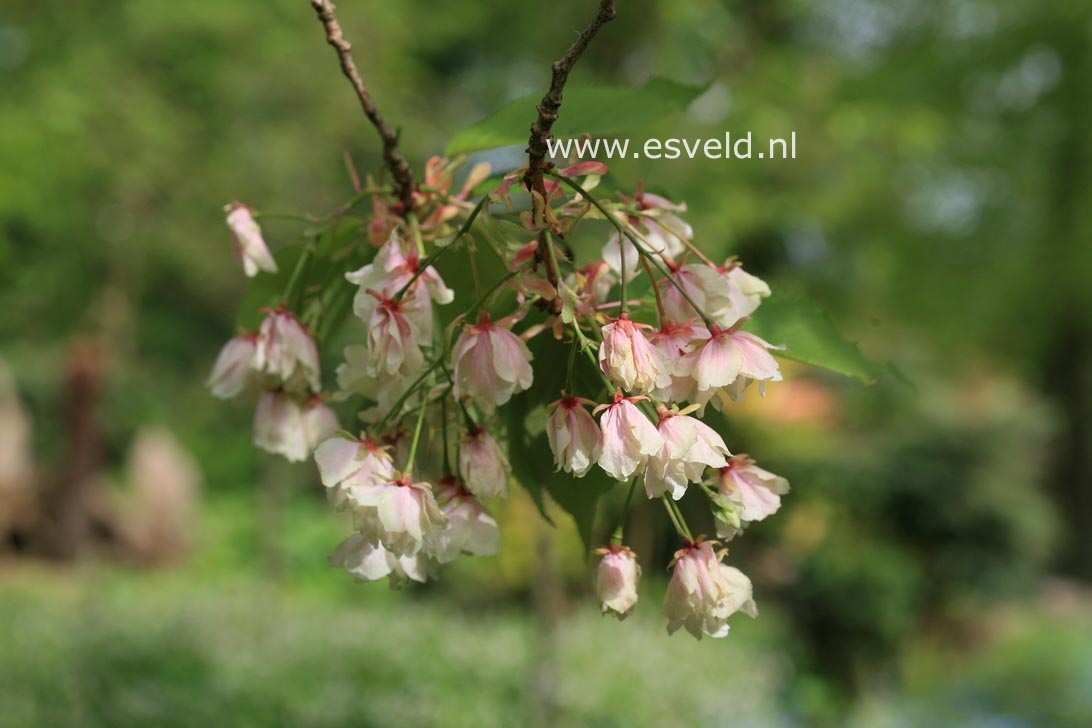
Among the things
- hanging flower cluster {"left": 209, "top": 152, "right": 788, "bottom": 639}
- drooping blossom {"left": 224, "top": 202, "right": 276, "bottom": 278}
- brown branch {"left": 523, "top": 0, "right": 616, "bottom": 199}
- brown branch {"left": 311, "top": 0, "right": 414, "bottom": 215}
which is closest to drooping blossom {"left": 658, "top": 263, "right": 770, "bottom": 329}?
hanging flower cluster {"left": 209, "top": 152, "right": 788, "bottom": 639}

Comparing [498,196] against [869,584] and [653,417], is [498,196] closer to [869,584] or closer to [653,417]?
[653,417]

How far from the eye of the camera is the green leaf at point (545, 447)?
0.66m

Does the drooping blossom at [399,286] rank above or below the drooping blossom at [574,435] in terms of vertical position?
above

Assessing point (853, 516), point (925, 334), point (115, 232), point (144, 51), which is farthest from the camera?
point (925, 334)

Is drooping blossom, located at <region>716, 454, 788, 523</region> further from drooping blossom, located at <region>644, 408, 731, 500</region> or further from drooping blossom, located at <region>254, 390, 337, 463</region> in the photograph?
drooping blossom, located at <region>254, 390, 337, 463</region>

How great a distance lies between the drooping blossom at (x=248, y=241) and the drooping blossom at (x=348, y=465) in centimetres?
20

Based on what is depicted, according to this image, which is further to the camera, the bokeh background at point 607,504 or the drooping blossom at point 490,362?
the bokeh background at point 607,504

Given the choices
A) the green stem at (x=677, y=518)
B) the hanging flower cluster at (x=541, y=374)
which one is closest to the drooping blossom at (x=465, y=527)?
the hanging flower cluster at (x=541, y=374)

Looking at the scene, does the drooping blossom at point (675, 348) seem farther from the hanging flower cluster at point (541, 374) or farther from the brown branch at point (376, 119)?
the brown branch at point (376, 119)

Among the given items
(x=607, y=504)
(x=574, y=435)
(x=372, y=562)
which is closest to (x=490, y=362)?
(x=574, y=435)

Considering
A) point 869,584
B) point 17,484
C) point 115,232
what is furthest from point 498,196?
point 115,232

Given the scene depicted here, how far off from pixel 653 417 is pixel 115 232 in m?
9.12

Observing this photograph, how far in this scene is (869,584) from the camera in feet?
17.4

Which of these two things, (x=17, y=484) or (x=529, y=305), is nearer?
(x=529, y=305)
